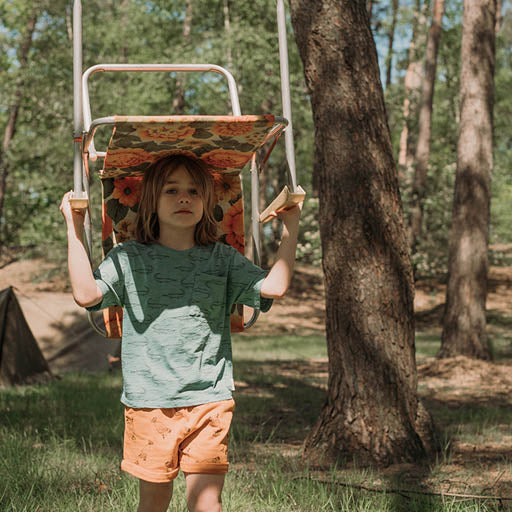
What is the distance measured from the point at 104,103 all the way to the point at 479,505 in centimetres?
1451

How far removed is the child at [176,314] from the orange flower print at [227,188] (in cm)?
36

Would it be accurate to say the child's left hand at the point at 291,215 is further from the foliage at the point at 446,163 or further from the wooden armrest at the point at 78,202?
the foliage at the point at 446,163

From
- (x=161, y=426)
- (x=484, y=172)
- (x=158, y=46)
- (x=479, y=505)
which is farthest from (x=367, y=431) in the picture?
(x=158, y=46)

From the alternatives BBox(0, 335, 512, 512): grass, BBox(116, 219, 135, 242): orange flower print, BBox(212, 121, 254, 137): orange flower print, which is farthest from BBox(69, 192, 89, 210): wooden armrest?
BBox(0, 335, 512, 512): grass

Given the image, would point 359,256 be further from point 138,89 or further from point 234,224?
point 138,89

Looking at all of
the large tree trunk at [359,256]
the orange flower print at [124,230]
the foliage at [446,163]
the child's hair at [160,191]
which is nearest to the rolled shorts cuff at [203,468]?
the child's hair at [160,191]

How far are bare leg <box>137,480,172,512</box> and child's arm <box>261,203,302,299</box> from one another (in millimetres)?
735

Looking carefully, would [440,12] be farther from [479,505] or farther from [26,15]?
[479,505]

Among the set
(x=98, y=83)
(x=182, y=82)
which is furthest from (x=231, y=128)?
(x=98, y=83)

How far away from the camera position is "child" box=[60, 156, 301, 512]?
232cm

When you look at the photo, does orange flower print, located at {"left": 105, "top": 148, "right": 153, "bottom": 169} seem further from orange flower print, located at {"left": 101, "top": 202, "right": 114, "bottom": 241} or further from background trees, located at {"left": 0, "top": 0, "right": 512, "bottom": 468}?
background trees, located at {"left": 0, "top": 0, "right": 512, "bottom": 468}

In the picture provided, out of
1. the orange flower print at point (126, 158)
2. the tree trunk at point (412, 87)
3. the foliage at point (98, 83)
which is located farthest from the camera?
the tree trunk at point (412, 87)

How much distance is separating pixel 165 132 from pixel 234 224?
79 cm

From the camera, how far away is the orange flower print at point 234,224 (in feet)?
9.66
